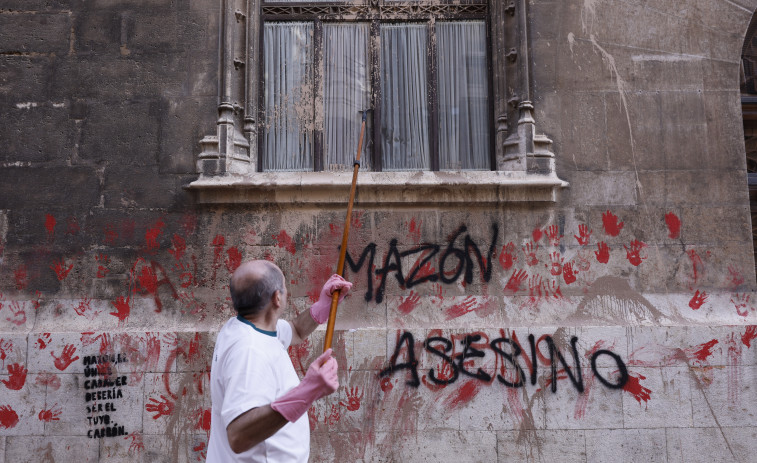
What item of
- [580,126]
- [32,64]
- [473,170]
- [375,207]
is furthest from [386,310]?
[32,64]

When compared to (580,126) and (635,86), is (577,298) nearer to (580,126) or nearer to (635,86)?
(580,126)

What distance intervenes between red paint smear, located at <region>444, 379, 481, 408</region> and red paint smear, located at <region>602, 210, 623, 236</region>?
6.01 feet

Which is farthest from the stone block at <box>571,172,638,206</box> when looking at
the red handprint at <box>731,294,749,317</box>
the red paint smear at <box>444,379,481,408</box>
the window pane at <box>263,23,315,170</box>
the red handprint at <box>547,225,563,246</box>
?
the window pane at <box>263,23,315,170</box>

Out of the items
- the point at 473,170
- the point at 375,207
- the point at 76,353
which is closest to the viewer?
the point at 76,353

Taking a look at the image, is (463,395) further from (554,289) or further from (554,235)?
(554,235)

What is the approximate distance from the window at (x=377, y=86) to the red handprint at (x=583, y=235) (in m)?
1.07

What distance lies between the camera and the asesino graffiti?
5090mm

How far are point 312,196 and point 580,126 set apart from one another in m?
2.58

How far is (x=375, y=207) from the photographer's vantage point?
5453 millimetres

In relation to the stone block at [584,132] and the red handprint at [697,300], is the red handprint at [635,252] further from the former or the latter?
the stone block at [584,132]

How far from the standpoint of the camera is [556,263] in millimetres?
5363

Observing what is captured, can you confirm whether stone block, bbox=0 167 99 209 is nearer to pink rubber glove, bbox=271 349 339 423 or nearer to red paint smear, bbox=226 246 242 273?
red paint smear, bbox=226 246 242 273

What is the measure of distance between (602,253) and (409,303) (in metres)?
1.80

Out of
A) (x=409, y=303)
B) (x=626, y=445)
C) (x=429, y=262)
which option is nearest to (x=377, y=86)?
(x=429, y=262)
